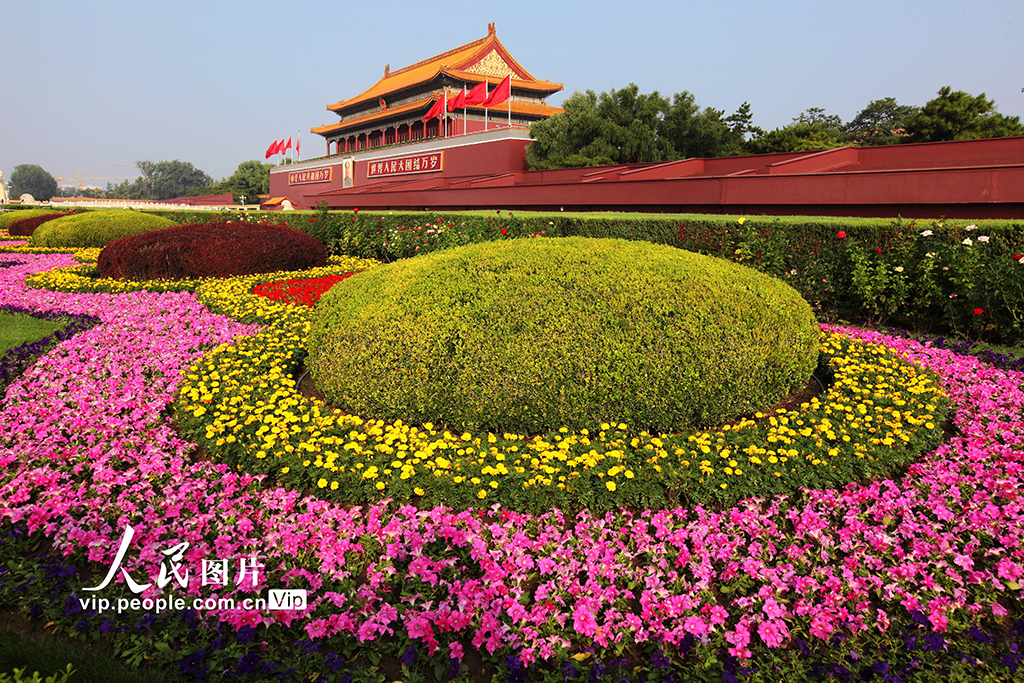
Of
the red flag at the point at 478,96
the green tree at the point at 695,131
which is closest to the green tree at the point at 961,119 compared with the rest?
the green tree at the point at 695,131

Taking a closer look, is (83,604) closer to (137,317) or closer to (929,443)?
(929,443)

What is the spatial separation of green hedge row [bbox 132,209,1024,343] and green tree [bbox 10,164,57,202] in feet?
493

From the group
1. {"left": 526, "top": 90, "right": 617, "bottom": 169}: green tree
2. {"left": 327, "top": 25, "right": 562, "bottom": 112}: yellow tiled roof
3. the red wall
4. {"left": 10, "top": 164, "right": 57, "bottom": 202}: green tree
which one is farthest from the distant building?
{"left": 10, "top": 164, "right": 57, "bottom": 202}: green tree

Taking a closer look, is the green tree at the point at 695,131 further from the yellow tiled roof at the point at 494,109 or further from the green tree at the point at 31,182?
the green tree at the point at 31,182

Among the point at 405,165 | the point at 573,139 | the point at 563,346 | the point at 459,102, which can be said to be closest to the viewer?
the point at 563,346

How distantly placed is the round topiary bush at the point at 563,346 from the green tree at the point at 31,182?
151651mm

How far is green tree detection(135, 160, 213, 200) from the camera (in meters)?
107

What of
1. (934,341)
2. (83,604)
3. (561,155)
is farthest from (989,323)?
(561,155)

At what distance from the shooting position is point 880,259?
635cm

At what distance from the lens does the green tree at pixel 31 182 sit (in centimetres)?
12262

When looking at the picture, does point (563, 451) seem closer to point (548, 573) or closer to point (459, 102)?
point (548, 573)

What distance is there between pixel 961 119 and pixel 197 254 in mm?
24840

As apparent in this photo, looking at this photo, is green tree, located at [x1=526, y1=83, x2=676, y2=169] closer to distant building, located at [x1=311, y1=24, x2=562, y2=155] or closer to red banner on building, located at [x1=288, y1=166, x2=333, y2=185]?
distant building, located at [x1=311, y1=24, x2=562, y2=155]

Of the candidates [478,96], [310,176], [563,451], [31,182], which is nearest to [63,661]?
[563,451]
